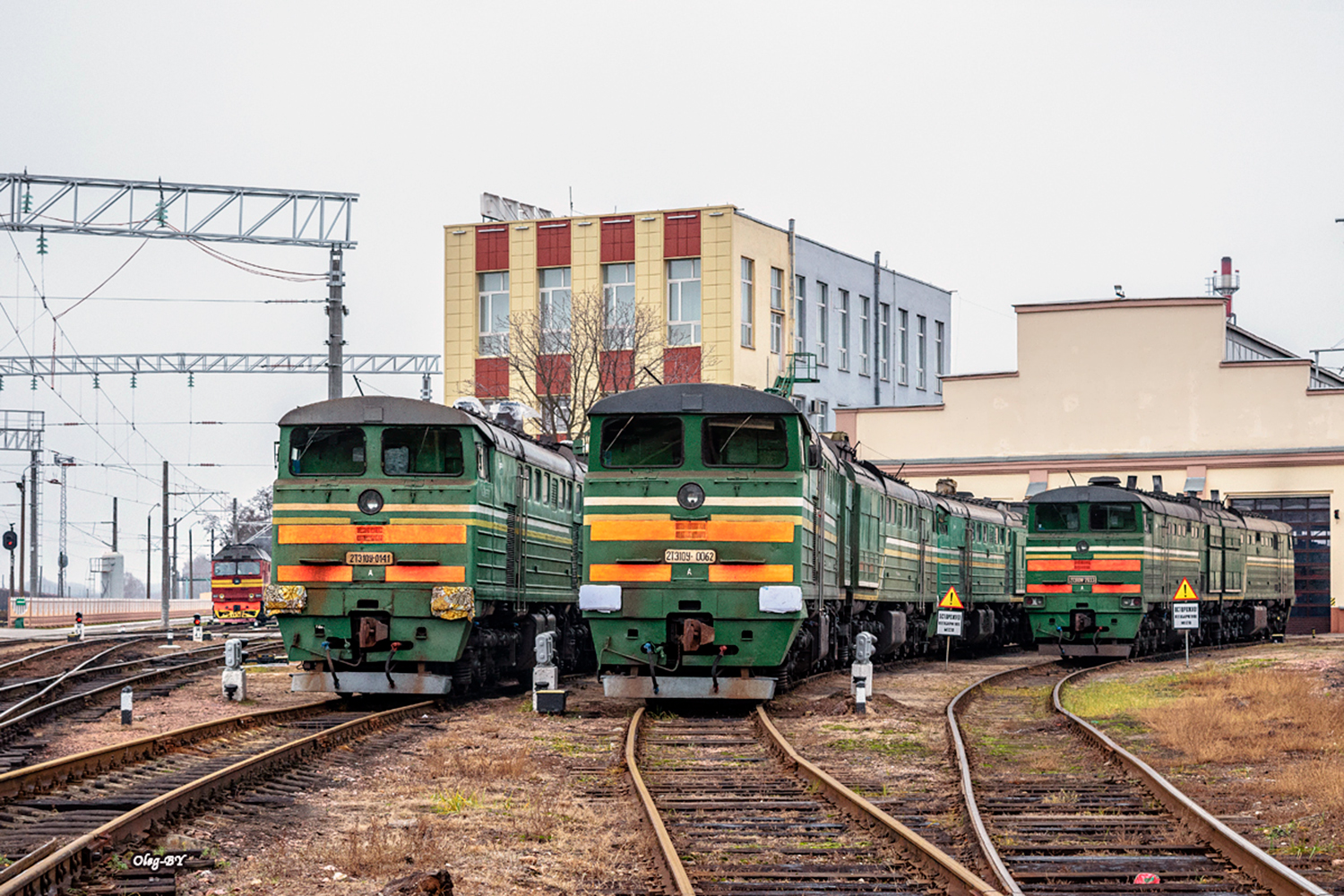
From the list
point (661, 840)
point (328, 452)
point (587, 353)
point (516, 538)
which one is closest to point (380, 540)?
point (328, 452)

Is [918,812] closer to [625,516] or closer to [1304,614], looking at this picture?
[625,516]

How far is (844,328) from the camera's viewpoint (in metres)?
61.4

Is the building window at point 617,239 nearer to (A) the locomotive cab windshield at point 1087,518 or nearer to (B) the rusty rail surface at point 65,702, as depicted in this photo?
(A) the locomotive cab windshield at point 1087,518

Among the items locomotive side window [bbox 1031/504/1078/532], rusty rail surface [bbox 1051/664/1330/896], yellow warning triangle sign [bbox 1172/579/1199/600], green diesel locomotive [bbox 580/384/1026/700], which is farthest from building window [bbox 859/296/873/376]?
rusty rail surface [bbox 1051/664/1330/896]

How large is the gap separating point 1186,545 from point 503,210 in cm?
3236

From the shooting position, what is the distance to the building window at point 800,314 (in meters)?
57.1

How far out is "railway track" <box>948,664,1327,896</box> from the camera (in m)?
9.32

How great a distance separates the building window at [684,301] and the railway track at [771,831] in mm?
38010

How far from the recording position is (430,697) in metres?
21.8

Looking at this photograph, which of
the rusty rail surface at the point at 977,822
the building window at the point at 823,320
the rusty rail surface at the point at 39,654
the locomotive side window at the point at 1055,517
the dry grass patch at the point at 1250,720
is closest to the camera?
the rusty rail surface at the point at 977,822

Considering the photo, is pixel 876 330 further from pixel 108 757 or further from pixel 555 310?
pixel 108 757

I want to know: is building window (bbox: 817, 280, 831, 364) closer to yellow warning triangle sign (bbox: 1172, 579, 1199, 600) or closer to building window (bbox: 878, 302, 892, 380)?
building window (bbox: 878, 302, 892, 380)

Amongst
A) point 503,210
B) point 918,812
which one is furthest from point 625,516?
point 503,210

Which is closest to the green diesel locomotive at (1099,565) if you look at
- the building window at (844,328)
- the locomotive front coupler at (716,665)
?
the locomotive front coupler at (716,665)
